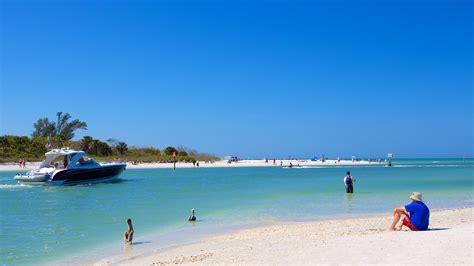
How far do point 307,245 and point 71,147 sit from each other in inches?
3110

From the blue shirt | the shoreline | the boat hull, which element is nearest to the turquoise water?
the shoreline

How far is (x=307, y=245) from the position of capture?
10250 mm

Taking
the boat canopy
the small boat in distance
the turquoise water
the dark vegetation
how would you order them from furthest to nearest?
the dark vegetation, the boat canopy, the small boat in distance, the turquoise water

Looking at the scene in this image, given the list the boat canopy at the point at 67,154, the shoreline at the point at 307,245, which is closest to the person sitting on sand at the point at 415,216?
the shoreline at the point at 307,245

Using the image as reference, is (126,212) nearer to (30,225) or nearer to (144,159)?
(30,225)

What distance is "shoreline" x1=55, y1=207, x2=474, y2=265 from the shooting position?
865cm

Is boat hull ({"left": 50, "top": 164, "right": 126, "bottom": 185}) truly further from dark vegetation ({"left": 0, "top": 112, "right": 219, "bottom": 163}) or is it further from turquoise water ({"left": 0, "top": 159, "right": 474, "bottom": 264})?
dark vegetation ({"left": 0, "top": 112, "right": 219, "bottom": 163})

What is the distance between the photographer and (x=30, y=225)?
16562mm

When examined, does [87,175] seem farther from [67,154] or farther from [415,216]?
[415,216]

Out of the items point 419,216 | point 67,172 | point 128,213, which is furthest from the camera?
point 67,172

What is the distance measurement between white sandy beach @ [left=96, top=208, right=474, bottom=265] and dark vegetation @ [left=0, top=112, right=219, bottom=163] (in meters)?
59.4

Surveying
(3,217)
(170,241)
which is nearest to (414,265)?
(170,241)

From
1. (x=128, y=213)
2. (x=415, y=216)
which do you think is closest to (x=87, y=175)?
(x=128, y=213)

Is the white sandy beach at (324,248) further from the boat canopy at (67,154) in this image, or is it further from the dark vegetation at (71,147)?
the dark vegetation at (71,147)
